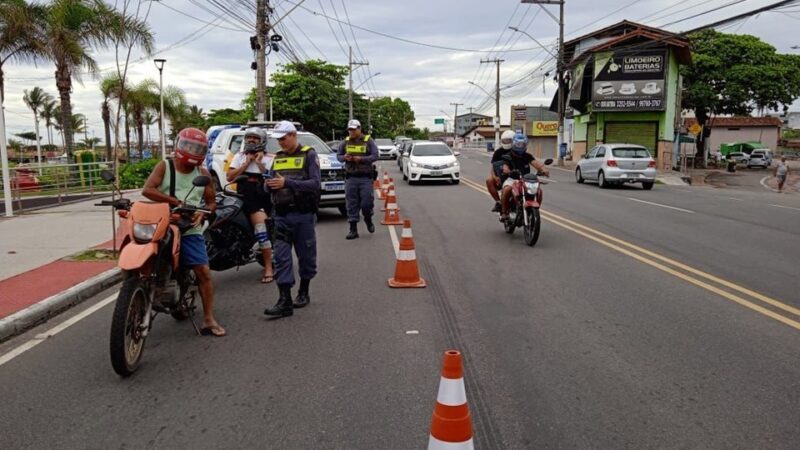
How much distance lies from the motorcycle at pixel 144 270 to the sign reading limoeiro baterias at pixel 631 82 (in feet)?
118

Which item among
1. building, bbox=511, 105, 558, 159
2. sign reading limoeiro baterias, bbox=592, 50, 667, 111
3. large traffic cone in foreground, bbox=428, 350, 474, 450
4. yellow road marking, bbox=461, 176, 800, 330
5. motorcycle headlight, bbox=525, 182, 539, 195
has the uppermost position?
sign reading limoeiro baterias, bbox=592, 50, 667, 111

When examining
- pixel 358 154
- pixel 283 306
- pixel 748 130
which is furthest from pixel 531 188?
pixel 748 130

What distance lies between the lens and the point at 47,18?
20.6m

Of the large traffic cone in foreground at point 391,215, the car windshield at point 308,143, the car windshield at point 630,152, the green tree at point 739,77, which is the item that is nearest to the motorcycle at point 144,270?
the large traffic cone in foreground at point 391,215

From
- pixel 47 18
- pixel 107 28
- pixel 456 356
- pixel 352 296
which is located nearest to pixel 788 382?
pixel 456 356

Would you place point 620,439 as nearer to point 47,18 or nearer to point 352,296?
point 352,296

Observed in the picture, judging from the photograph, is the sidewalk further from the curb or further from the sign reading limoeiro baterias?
the sign reading limoeiro baterias

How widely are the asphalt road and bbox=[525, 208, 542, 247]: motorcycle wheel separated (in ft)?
3.45

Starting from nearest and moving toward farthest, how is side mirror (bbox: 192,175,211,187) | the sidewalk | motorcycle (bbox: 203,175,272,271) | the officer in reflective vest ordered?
side mirror (bbox: 192,175,211,187)
the officer in reflective vest
the sidewalk
motorcycle (bbox: 203,175,272,271)

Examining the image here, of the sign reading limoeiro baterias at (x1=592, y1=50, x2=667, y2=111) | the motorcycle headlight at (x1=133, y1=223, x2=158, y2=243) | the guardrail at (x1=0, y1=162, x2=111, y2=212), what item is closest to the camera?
the motorcycle headlight at (x1=133, y1=223, x2=158, y2=243)

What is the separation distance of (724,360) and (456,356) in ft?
9.70

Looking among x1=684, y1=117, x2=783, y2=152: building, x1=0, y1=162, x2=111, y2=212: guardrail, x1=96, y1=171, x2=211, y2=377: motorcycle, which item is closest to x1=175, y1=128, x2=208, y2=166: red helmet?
x1=96, y1=171, x2=211, y2=377: motorcycle

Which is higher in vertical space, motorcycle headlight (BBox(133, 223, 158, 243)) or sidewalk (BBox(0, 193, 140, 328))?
motorcycle headlight (BBox(133, 223, 158, 243))

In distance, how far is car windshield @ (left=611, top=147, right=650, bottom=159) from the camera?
2280 centimetres
